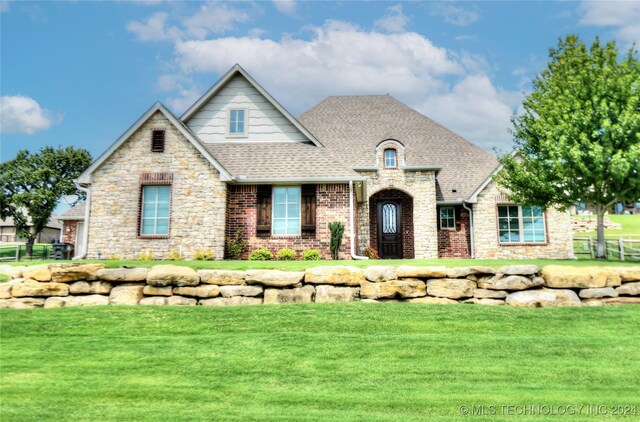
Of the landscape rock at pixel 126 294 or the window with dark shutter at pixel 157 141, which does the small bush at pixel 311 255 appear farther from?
the landscape rock at pixel 126 294

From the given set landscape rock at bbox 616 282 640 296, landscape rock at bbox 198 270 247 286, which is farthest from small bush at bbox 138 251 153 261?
landscape rock at bbox 616 282 640 296

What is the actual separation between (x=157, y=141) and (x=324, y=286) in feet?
33.0

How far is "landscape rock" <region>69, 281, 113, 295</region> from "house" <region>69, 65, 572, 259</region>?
252 inches

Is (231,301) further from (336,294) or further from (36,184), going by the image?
(36,184)

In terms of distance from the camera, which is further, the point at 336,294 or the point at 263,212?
the point at 263,212

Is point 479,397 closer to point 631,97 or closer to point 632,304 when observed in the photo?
point 632,304

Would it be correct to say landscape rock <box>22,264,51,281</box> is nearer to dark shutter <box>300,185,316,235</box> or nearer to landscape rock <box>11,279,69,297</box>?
landscape rock <box>11,279,69,297</box>

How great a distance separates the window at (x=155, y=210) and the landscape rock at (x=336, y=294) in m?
8.73

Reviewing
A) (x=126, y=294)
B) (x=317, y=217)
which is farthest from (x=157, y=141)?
(x=126, y=294)

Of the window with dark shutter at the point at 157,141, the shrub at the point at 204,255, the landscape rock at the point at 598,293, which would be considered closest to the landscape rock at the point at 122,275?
the shrub at the point at 204,255

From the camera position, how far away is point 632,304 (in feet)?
25.2

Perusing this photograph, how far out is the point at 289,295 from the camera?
7.82 meters

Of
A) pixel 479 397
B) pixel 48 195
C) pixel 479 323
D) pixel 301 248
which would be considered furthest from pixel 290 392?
pixel 48 195

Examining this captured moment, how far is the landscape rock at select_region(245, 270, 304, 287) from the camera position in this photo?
7836mm
